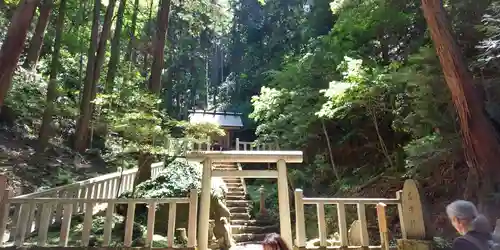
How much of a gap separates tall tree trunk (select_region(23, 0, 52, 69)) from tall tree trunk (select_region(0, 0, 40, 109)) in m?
5.51

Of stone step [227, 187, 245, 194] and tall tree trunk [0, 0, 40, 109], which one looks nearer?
A: tall tree trunk [0, 0, 40, 109]

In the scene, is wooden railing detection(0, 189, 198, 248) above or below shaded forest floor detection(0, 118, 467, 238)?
below

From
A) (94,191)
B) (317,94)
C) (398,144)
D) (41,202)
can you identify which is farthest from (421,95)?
(94,191)

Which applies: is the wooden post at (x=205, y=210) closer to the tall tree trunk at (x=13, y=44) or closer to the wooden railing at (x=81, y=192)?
the wooden railing at (x=81, y=192)

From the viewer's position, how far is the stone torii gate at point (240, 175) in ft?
15.5

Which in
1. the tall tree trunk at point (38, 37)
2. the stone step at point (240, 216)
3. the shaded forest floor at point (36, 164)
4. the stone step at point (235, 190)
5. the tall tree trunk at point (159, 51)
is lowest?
the stone step at point (240, 216)

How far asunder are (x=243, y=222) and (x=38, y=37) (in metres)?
9.20

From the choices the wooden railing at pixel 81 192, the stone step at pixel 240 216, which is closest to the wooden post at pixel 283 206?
the wooden railing at pixel 81 192

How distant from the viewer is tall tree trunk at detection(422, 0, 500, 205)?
485cm

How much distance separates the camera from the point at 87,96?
11758mm

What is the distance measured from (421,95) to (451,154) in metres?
1.18

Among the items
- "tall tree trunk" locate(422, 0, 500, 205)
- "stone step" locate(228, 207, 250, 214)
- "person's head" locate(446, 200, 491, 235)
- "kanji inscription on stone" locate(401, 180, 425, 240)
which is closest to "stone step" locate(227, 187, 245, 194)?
"stone step" locate(228, 207, 250, 214)

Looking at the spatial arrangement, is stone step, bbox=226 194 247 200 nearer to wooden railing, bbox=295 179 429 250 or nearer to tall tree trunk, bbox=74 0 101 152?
tall tree trunk, bbox=74 0 101 152

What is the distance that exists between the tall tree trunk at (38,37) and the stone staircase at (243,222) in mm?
7709
